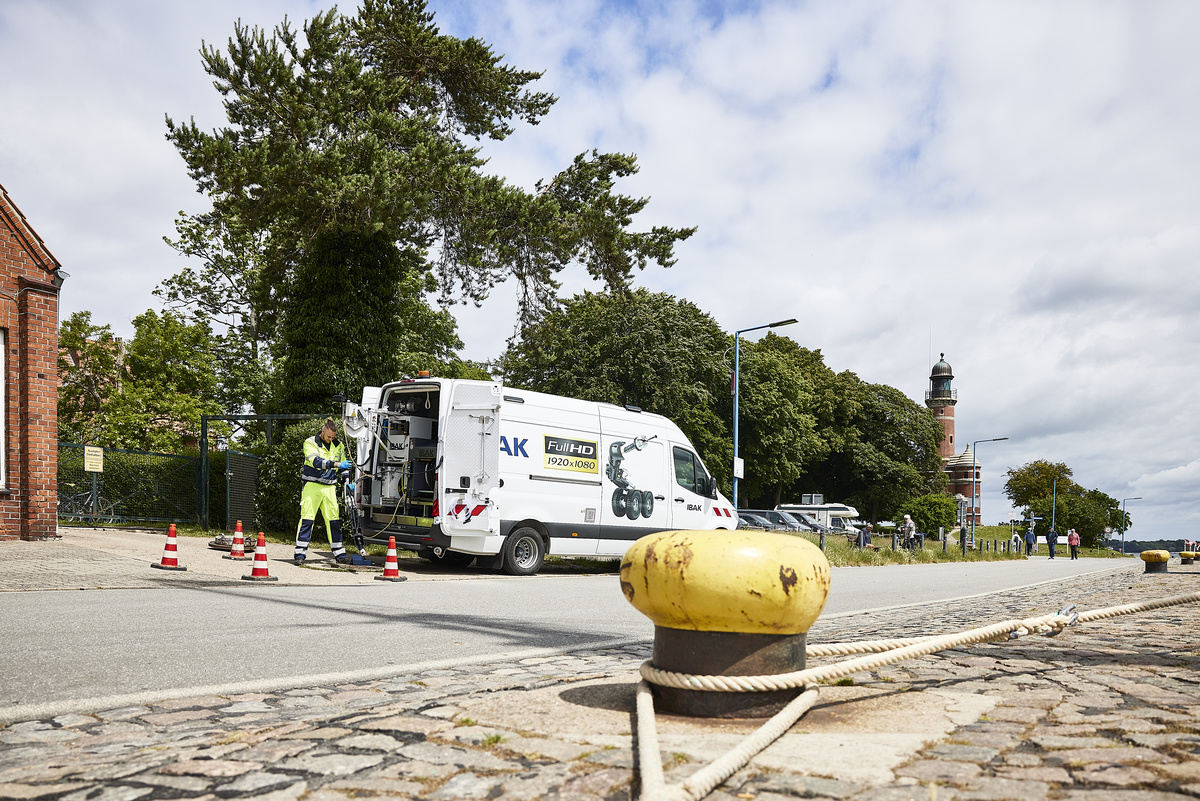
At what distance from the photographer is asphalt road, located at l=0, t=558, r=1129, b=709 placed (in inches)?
193

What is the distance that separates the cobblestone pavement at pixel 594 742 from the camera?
262 centimetres

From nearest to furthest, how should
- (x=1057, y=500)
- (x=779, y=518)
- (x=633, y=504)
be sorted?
1. (x=633, y=504)
2. (x=779, y=518)
3. (x=1057, y=500)

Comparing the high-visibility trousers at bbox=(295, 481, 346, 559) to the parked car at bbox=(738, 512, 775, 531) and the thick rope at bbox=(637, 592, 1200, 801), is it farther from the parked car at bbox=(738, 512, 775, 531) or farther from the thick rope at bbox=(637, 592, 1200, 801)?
the parked car at bbox=(738, 512, 775, 531)

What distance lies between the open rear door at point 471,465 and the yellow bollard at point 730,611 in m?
10.2

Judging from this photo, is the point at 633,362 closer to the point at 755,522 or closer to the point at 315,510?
the point at 755,522

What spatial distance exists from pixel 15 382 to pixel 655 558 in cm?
1505

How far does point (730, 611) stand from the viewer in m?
3.38

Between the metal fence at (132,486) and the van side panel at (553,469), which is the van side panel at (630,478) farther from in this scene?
the metal fence at (132,486)

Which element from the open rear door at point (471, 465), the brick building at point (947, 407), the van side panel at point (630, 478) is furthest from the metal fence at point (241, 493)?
the brick building at point (947, 407)

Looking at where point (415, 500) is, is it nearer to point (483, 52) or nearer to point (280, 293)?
point (280, 293)

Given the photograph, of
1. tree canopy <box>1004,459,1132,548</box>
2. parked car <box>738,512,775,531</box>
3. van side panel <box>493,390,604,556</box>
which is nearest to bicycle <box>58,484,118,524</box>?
van side panel <box>493,390,604,556</box>

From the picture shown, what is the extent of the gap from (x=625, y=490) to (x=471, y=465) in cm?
336

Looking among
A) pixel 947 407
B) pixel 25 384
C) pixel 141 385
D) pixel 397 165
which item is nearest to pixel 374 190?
pixel 397 165

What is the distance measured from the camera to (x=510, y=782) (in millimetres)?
2674
